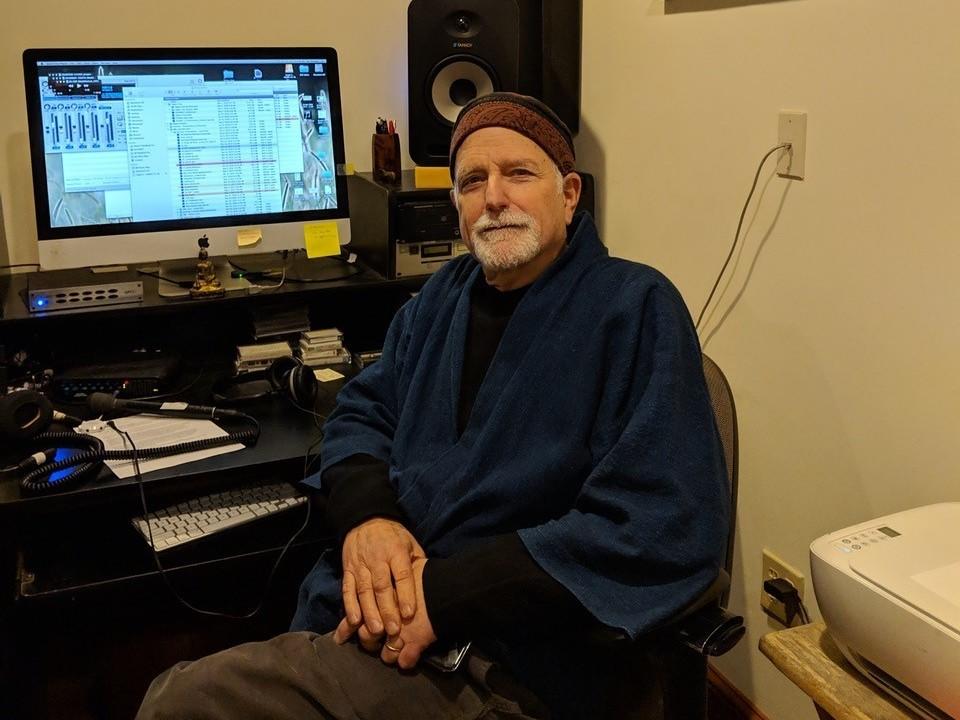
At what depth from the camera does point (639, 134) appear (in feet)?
6.73

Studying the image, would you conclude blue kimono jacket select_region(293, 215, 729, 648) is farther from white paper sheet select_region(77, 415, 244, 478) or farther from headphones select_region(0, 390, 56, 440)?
headphones select_region(0, 390, 56, 440)

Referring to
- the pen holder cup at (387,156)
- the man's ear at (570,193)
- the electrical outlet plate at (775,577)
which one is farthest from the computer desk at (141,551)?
the electrical outlet plate at (775,577)

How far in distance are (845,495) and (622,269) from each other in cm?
58

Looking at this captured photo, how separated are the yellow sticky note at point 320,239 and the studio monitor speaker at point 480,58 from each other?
0.93ft

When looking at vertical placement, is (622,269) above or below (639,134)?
below

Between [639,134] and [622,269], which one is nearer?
[622,269]

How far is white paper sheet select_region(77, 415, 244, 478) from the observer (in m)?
1.58

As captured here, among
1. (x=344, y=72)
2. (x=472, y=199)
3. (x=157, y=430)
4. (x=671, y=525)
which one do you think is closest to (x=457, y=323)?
(x=472, y=199)

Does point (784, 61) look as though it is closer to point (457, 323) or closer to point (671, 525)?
point (457, 323)

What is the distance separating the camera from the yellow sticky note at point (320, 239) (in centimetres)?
206

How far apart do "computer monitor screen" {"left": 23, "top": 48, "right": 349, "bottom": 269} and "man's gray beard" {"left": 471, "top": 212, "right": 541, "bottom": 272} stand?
74 cm

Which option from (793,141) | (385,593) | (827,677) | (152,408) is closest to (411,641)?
(385,593)

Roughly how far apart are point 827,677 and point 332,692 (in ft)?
2.12

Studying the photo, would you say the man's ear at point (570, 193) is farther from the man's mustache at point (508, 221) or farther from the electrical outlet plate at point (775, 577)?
the electrical outlet plate at point (775, 577)
